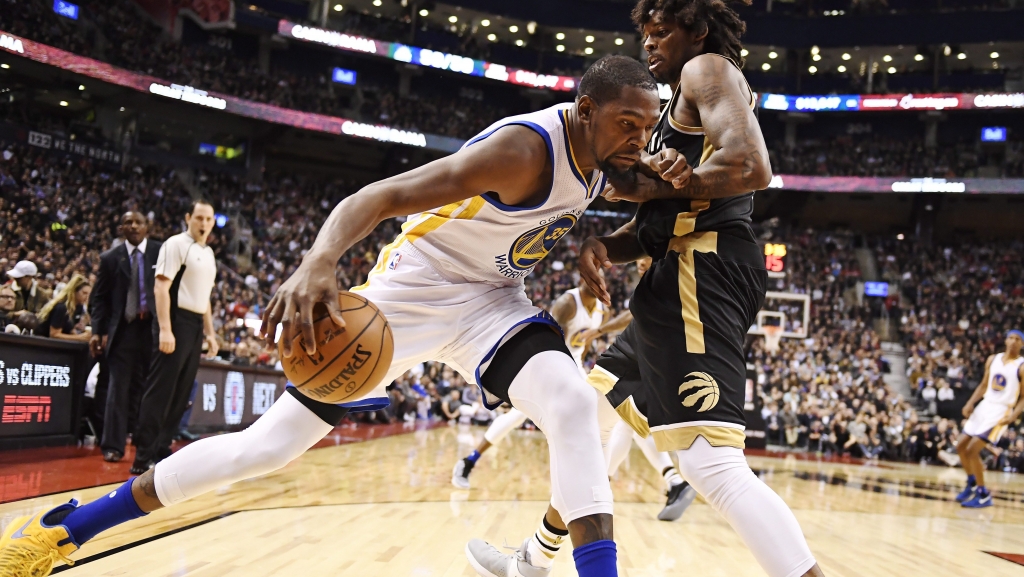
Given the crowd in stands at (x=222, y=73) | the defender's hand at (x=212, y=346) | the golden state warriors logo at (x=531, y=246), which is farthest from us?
the crowd in stands at (x=222, y=73)

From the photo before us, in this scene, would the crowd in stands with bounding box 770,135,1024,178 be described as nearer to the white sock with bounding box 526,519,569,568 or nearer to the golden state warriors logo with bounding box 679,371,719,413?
the white sock with bounding box 526,519,569,568

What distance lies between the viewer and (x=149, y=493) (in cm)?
240

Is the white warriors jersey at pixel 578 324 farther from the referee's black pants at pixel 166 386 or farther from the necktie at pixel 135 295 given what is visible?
the necktie at pixel 135 295

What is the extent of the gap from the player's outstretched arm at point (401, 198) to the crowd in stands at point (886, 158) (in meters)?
27.7

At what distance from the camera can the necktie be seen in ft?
20.5

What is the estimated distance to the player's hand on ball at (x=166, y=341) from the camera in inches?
217

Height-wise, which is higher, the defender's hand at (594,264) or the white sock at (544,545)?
the defender's hand at (594,264)

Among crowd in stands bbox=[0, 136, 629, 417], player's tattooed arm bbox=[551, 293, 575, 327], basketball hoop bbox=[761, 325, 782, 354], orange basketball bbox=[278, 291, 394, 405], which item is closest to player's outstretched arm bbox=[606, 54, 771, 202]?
orange basketball bbox=[278, 291, 394, 405]

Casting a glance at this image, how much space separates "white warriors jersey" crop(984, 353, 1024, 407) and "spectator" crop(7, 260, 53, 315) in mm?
9998

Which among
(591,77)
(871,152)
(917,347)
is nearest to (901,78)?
(871,152)

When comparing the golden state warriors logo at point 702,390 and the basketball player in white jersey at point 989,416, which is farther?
the basketball player in white jersey at point 989,416

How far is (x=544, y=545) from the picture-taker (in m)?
2.87

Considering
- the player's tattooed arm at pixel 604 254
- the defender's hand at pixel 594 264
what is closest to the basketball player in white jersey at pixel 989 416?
the player's tattooed arm at pixel 604 254

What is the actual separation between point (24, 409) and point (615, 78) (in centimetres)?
615
